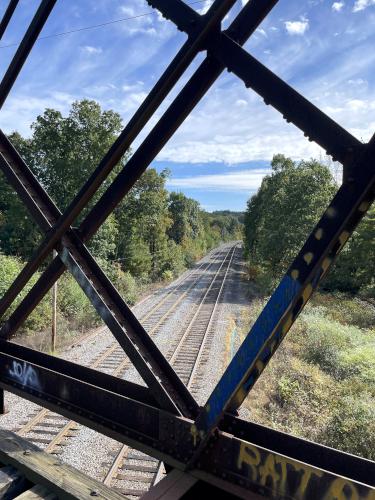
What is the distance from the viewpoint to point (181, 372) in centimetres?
1257

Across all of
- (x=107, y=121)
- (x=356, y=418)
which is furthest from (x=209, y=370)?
(x=107, y=121)

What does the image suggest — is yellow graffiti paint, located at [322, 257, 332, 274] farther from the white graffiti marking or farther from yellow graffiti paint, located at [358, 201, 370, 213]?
the white graffiti marking

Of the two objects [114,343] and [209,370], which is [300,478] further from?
[114,343]

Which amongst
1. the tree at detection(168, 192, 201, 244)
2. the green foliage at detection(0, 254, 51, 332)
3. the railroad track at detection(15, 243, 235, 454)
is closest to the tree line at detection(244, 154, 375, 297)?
the railroad track at detection(15, 243, 235, 454)

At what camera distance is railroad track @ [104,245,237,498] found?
277 inches

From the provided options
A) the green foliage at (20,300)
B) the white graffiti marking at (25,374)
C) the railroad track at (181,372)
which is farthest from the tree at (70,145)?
the white graffiti marking at (25,374)

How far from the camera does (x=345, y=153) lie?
1702mm

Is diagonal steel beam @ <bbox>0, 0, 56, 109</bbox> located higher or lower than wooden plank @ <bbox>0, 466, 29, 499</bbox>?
higher

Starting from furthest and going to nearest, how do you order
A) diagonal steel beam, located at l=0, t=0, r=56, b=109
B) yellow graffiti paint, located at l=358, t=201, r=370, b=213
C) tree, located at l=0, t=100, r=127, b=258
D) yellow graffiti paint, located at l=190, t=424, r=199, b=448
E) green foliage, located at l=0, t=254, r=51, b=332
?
tree, located at l=0, t=100, r=127, b=258 < green foliage, located at l=0, t=254, r=51, b=332 < diagonal steel beam, located at l=0, t=0, r=56, b=109 < yellow graffiti paint, located at l=190, t=424, r=199, b=448 < yellow graffiti paint, located at l=358, t=201, r=370, b=213

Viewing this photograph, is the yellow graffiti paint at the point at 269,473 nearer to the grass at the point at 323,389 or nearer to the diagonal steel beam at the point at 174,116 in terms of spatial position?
the diagonal steel beam at the point at 174,116

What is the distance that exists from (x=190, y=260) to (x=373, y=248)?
3468 cm

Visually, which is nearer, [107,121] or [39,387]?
[39,387]

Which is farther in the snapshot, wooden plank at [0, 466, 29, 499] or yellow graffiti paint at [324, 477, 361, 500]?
wooden plank at [0, 466, 29, 499]

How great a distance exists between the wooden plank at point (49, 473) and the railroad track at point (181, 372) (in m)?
5.01
